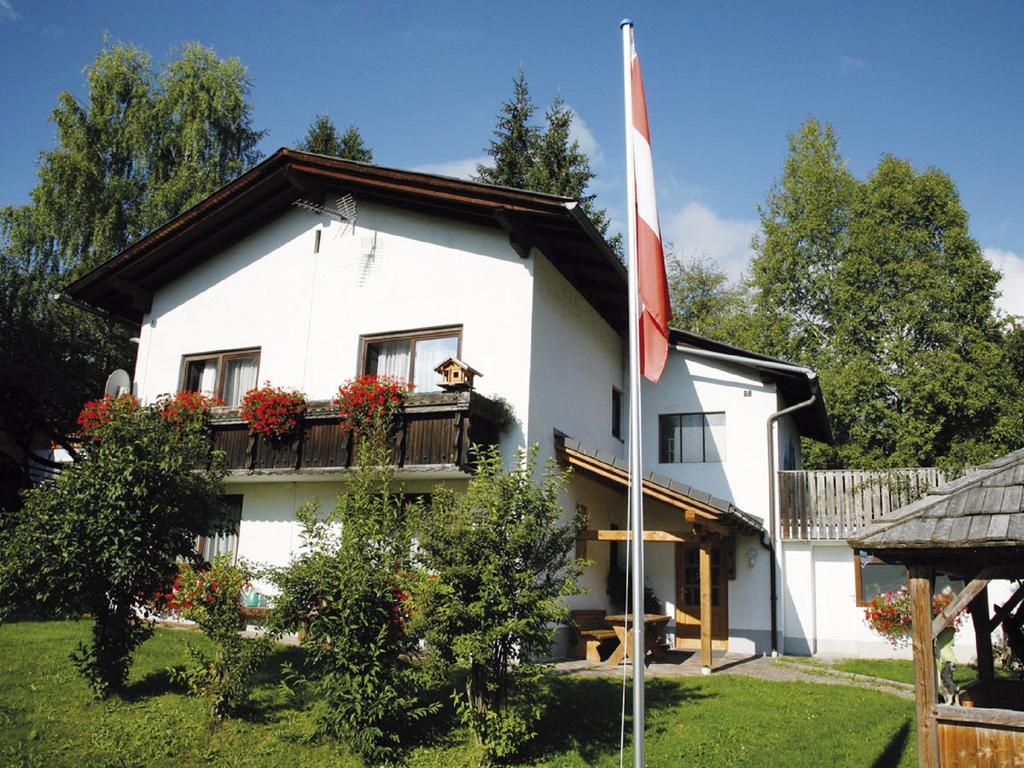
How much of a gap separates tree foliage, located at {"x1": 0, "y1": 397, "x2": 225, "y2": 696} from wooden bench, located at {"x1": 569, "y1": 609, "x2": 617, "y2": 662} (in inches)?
229

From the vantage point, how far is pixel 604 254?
509 inches

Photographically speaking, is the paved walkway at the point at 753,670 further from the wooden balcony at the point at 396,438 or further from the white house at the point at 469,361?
the wooden balcony at the point at 396,438

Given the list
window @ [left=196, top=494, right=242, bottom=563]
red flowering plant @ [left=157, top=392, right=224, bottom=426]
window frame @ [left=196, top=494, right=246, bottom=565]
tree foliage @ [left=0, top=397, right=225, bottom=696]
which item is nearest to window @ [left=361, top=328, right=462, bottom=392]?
red flowering plant @ [left=157, top=392, right=224, bottom=426]

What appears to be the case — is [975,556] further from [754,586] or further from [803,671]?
[754,586]

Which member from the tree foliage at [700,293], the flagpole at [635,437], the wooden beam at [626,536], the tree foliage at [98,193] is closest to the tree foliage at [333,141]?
the tree foliage at [98,193]

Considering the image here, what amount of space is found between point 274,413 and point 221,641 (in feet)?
16.5

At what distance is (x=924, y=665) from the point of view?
6.02 meters

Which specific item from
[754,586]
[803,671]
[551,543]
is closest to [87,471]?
[551,543]

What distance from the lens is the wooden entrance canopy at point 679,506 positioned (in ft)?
39.1

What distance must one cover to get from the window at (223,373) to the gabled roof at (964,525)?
11.4 m

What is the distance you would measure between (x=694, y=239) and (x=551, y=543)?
101ft

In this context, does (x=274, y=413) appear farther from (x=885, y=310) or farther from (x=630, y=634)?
(x=885, y=310)

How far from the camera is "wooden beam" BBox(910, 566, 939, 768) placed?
19.4ft

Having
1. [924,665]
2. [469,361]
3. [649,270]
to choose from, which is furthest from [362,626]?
[469,361]
